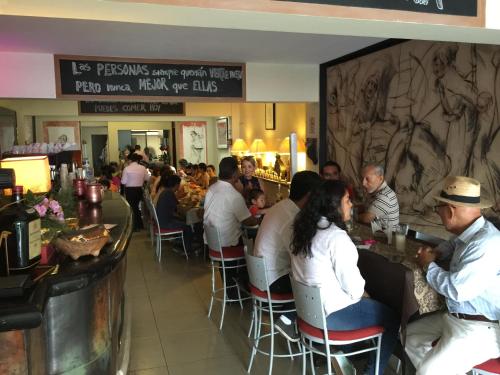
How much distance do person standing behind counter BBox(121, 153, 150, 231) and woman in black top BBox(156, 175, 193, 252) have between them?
1914mm

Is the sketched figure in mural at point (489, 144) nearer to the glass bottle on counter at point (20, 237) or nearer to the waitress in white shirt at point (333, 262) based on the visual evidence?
the waitress in white shirt at point (333, 262)

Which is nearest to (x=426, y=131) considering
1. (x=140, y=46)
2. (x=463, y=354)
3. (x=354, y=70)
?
(x=354, y=70)

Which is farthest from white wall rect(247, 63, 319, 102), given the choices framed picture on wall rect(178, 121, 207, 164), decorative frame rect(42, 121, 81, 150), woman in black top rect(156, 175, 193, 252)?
decorative frame rect(42, 121, 81, 150)

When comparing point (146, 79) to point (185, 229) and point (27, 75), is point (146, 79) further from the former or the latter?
point (185, 229)

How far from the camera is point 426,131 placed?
3.54 m

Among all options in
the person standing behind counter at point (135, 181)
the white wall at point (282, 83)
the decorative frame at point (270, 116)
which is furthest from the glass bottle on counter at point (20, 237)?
the decorative frame at point (270, 116)

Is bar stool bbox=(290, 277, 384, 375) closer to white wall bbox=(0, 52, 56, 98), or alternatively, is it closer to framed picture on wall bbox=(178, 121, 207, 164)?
white wall bbox=(0, 52, 56, 98)

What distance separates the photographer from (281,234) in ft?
8.85

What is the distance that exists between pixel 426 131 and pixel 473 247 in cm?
191

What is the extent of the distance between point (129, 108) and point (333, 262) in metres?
6.80

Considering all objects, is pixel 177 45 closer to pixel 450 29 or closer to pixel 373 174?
pixel 373 174

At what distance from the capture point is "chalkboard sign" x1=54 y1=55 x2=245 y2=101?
4.35 metres

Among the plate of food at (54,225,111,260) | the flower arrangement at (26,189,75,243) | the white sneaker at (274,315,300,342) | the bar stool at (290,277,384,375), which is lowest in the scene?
the white sneaker at (274,315,300,342)

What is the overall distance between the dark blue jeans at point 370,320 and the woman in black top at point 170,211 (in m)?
3.57
